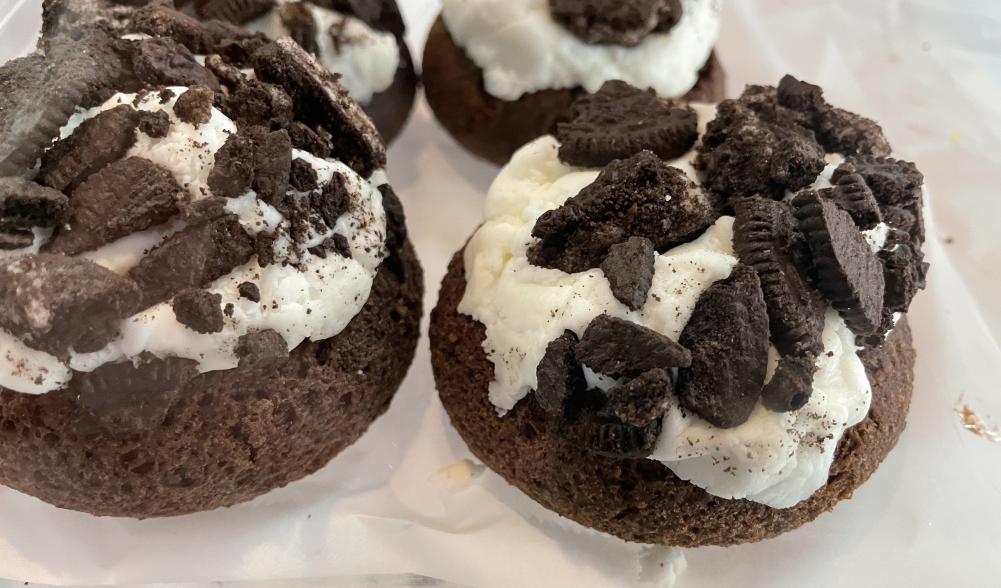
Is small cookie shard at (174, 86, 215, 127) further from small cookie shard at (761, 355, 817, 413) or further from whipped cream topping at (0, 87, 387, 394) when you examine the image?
small cookie shard at (761, 355, 817, 413)

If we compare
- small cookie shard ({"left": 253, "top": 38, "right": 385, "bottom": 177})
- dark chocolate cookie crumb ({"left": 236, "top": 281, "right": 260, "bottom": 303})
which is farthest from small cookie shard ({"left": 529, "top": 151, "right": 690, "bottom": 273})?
dark chocolate cookie crumb ({"left": 236, "top": 281, "right": 260, "bottom": 303})

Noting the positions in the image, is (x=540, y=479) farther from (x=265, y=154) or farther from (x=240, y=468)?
(x=265, y=154)

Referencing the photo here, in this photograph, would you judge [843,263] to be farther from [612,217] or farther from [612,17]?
[612,17]

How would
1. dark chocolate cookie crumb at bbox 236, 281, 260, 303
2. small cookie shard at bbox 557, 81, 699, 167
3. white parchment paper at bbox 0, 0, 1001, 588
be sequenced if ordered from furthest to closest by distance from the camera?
white parchment paper at bbox 0, 0, 1001, 588 < small cookie shard at bbox 557, 81, 699, 167 < dark chocolate cookie crumb at bbox 236, 281, 260, 303

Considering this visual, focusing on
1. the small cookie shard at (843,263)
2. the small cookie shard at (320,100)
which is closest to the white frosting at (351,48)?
A: the small cookie shard at (320,100)

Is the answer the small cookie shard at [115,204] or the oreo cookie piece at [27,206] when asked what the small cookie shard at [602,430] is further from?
the oreo cookie piece at [27,206]

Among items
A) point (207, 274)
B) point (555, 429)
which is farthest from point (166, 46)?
point (555, 429)
